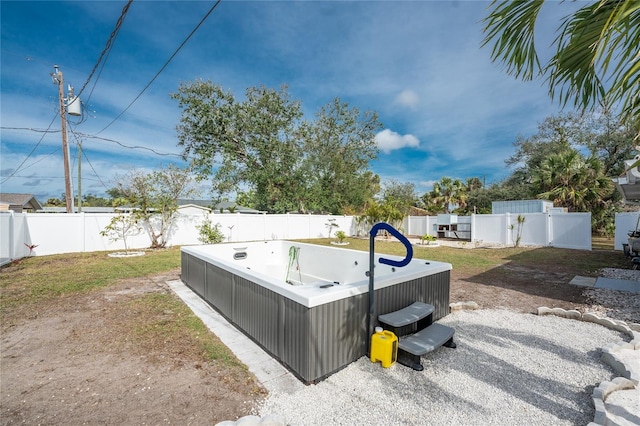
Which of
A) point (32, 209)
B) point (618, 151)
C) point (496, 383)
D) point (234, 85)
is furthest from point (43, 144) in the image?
point (618, 151)

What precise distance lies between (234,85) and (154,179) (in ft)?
25.0

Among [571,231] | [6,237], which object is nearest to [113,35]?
[6,237]

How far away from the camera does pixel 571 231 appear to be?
1069 centimetres

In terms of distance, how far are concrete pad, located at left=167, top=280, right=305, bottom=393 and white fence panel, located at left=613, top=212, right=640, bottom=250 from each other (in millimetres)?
12933

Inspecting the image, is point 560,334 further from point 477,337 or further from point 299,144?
point 299,144

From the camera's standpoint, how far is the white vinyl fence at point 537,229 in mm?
10430

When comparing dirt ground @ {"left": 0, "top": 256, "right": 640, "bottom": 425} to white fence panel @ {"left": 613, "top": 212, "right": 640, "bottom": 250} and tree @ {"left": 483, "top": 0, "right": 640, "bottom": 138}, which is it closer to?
tree @ {"left": 483, "top": 0, "right": 640, "bottom": 138}

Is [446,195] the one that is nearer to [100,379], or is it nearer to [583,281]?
[583,281]

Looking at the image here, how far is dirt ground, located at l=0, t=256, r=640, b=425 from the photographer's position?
1948 millimetres

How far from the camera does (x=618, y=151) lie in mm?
16766

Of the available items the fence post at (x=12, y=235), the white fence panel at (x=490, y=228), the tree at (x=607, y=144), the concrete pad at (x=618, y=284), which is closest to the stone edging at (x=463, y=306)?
the concrete pad at (x=618, y=284)

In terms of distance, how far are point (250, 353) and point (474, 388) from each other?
2.10 m

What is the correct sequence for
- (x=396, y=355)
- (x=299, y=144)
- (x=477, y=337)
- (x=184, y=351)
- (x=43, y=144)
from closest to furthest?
(x=396, y=355) → (x=184, y=351) → (x=477, y=337) → (x=43, y=144) → (x=299, y=144)

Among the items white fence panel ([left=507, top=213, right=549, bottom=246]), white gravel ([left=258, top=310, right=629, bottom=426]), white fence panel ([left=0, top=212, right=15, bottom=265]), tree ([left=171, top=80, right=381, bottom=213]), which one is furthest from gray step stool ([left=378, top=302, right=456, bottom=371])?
tree ([left=171, top=80, right=381, bottom=213])
